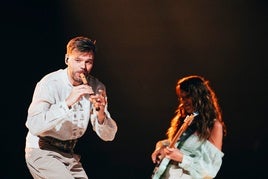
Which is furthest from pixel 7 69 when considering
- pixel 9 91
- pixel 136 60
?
pixel 136 60

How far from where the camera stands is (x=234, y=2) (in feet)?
15.9

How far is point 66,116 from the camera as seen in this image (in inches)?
111

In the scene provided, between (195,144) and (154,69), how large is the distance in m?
1.72

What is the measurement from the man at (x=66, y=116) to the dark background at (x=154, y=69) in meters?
1.50

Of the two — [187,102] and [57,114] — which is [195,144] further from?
[57,114]

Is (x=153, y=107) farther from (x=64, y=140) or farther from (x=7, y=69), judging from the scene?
(x=64, y=140)

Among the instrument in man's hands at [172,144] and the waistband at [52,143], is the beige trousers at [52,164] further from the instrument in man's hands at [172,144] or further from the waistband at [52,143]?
the instrument in man's hands at [172,144]

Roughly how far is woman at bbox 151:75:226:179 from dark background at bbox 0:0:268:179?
146cm

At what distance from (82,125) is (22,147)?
5.48ft

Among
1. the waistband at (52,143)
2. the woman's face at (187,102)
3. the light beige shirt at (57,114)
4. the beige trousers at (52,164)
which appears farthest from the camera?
the woman's face at (187,102)

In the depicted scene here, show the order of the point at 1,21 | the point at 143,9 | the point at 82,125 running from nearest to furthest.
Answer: the point at 82,125
the point at 1,21
the point at 143,9

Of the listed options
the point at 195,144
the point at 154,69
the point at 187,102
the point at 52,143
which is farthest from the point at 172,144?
the point at 154,69

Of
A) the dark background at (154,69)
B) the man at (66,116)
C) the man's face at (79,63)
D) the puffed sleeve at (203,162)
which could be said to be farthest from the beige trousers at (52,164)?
the dark background at (154,69)

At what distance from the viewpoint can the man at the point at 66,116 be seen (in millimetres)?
2869
